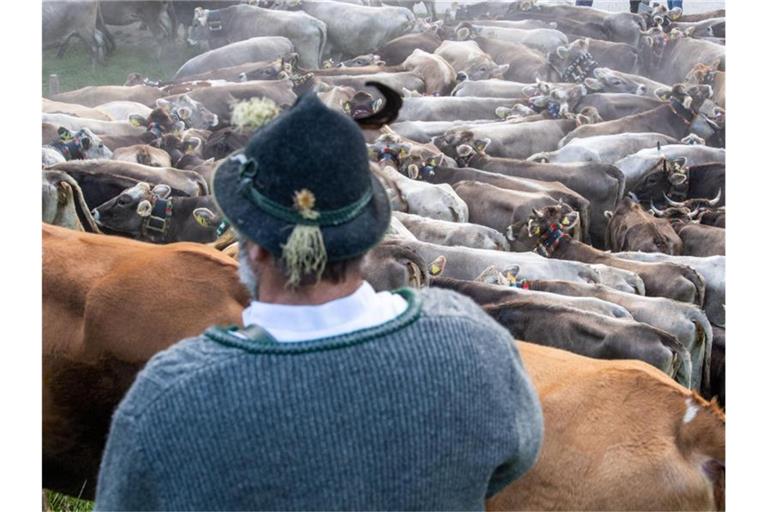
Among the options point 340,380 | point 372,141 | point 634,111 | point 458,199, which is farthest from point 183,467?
point 634,111

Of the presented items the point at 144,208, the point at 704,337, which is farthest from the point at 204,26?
the point at 704,337

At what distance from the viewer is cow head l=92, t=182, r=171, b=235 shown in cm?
827

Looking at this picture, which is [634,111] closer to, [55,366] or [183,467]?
[55,366]

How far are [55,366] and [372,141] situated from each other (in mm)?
7831

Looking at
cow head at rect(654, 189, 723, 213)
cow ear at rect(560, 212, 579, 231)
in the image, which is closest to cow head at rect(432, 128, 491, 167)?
cow head at rect(654, 189, 723, 213)

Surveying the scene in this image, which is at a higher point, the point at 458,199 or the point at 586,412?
the point at 586,412

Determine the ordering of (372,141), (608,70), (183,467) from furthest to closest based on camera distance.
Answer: (608,70) → (372,141) → (183,467)

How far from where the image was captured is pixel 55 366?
12.5ft

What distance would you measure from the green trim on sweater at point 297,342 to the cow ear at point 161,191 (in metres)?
6.69

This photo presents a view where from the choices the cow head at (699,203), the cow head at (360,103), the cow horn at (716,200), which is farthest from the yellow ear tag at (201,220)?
the cow horn at (716,200)

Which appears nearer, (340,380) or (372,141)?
(340,380)

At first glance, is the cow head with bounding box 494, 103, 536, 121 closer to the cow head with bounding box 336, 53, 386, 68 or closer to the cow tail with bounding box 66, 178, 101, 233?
the cow head with bounding box 336, 53, 386, 68

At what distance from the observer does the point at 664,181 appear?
11008 millimetres

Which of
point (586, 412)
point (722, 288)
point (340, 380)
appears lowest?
point (722, 288)
